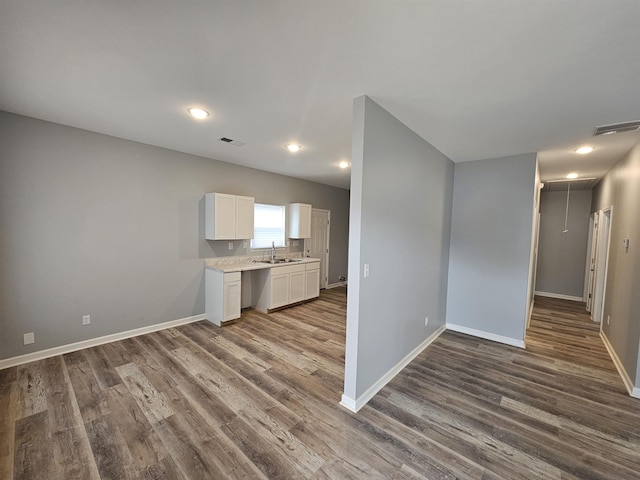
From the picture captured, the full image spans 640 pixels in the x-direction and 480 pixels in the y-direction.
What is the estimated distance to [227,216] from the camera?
4.25 m

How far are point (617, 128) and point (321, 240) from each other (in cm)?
522

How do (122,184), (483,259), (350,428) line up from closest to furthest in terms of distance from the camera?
(350,428) < (122,184) < (483,259)

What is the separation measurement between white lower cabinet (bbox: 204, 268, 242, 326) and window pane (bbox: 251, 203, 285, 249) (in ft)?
3.61

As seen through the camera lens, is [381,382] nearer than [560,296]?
Yes

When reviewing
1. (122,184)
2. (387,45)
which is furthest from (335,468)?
(122,184)

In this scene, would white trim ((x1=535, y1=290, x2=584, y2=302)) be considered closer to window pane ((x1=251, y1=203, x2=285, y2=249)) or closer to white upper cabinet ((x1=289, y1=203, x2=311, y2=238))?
white upper cabinet ((x1=289, y1=203, x2=311, y2=238))

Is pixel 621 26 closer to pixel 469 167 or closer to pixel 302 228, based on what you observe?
pixel 469 167

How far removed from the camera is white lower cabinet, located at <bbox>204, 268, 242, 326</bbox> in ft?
13.1

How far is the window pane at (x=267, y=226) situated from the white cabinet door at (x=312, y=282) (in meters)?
0.89

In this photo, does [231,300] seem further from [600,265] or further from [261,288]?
[600,265]

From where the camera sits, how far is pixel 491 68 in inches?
67.6

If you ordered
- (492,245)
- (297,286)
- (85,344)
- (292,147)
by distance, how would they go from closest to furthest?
(85,344), (292,147), (492,245), (297,286)

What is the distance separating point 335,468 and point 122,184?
3.92m

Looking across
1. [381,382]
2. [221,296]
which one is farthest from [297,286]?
[381,382]
